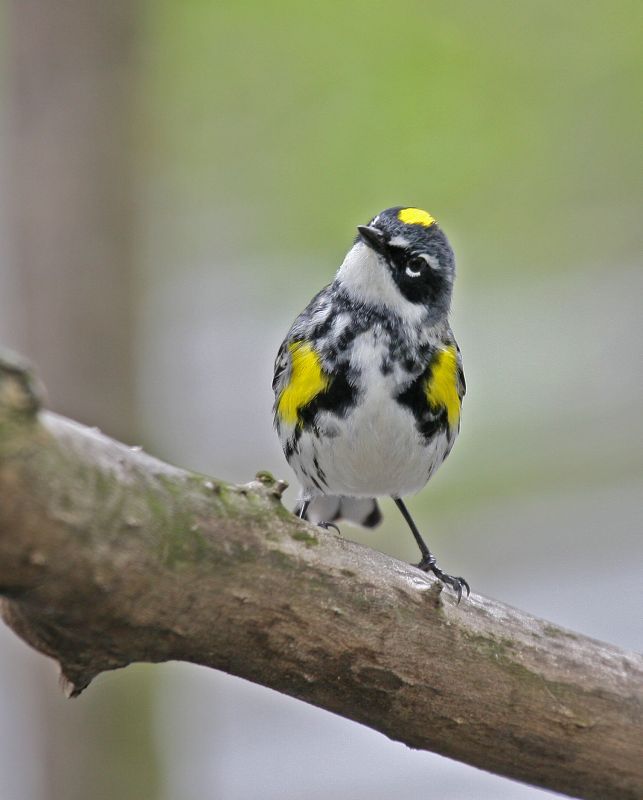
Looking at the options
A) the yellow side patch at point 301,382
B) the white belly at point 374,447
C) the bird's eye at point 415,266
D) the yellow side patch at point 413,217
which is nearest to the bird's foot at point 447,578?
the white belly at point 374,447

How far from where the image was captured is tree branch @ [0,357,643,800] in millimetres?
2287

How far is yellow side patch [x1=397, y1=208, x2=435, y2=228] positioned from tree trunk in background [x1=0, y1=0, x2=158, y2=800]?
2.15m

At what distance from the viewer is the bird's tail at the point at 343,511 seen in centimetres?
491

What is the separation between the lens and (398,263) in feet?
13.8

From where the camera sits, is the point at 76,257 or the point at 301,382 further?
the point at 76,257

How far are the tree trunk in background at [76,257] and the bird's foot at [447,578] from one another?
1.97 metres

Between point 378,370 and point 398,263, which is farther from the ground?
point 398,263

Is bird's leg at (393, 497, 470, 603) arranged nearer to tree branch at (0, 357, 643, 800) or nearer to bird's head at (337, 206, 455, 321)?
tree branch at (0, 357, 643, 800)

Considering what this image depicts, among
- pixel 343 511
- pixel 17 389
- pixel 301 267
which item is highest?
pixel 17 389

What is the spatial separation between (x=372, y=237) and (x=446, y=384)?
576 mm

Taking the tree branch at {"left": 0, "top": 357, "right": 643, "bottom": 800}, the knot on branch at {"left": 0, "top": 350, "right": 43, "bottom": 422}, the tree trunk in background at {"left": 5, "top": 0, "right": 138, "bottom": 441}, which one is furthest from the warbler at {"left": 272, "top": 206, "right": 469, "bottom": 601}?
the knot on branch at {"left": 0, "top": 350, "right": 43, "bottom": 422}

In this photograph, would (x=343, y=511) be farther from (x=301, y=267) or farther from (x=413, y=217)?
(x=301, y=267)

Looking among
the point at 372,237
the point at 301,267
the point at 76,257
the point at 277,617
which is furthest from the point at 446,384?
the point at 301,267

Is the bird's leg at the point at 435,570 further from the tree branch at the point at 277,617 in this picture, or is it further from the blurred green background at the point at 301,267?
the blurred green background at the point at 301,267
